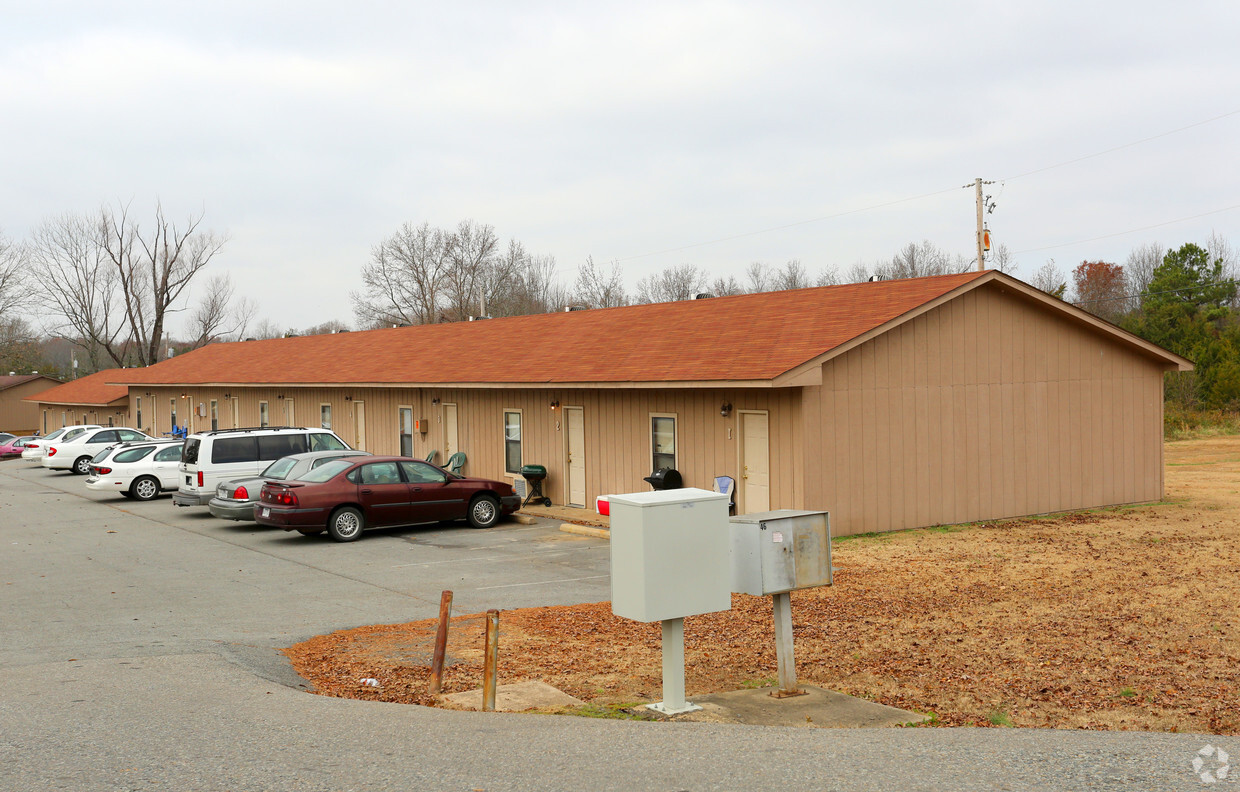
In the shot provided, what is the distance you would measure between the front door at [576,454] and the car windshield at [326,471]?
5.06m

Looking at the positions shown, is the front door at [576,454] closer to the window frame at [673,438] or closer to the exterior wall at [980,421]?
the window frame at [673,438]

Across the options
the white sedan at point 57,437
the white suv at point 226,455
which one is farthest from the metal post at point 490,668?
the white sedan at point 57,437

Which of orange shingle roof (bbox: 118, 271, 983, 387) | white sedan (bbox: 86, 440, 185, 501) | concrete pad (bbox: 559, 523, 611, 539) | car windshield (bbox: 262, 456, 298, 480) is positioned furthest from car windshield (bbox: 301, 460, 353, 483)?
white sedan (bbox: 86, 440, 185, 501)

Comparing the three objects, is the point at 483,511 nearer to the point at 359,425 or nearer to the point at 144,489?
the point at 144,489

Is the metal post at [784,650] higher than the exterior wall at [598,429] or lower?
lower

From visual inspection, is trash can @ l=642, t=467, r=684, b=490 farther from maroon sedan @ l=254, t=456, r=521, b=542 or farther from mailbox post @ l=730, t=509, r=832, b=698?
mailbox post @ l=730, t=509, r=832, b=698

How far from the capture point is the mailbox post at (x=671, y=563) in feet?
23.6

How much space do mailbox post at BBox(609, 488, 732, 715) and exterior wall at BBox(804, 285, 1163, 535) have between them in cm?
952

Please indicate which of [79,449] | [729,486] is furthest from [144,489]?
[729,486]

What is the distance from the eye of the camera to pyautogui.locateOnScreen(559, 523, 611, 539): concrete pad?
18203 millimetres

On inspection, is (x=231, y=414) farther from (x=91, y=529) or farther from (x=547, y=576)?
(x=547, y=576)

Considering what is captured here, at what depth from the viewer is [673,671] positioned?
744 centimetres

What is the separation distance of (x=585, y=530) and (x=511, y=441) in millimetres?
6228

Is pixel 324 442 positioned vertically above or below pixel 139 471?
above
